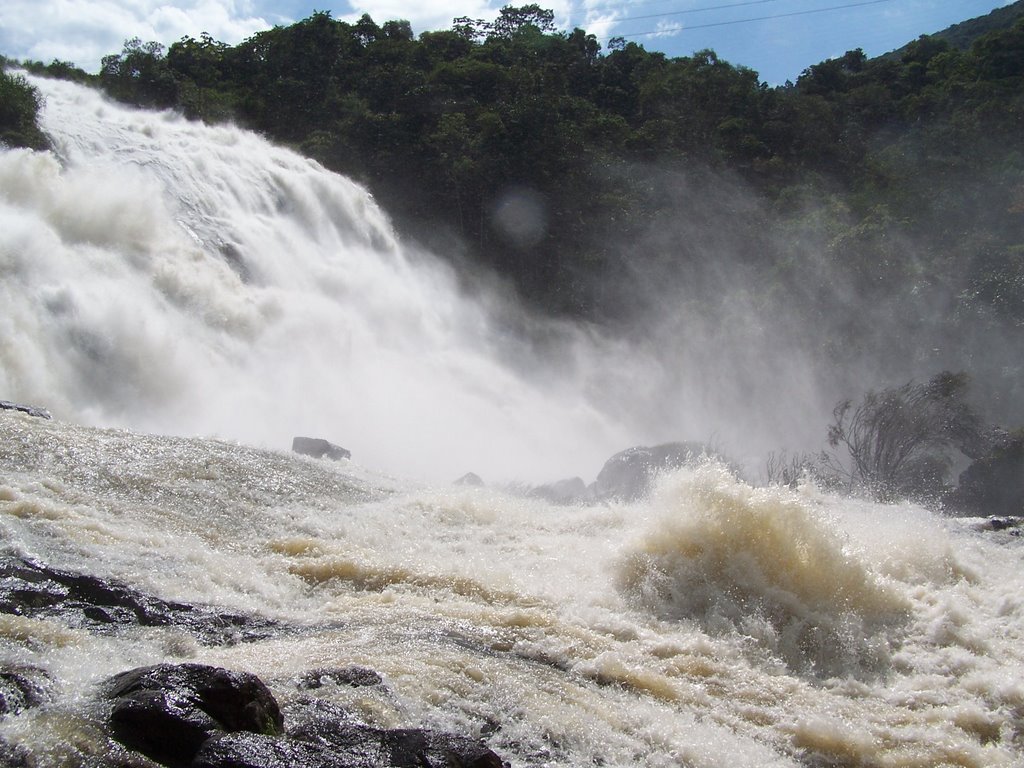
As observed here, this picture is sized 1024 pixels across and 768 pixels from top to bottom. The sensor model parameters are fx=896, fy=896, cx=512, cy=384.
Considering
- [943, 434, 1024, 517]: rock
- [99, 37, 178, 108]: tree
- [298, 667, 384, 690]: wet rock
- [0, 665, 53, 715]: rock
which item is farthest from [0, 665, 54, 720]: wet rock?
[99, 37, 178, 108]: tree

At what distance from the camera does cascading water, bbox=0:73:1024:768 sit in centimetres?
545

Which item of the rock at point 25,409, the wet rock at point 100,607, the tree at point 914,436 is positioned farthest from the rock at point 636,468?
the wet rock at point 100,607

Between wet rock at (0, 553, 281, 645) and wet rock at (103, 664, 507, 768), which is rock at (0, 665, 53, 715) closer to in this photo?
wet rock at (103, 664, 507, 768)

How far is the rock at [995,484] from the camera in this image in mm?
16672

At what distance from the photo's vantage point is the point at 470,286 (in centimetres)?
2944

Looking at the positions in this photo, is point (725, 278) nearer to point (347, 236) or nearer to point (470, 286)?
point (470, 286)

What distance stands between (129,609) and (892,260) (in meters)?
23.0

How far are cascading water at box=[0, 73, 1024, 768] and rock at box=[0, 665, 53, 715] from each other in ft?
0.22

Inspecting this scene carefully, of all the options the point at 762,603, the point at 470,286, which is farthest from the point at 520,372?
the point at 762,603

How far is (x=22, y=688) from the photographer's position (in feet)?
14.8

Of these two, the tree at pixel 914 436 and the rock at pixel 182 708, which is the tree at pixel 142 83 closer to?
the tree at pixel 914 436

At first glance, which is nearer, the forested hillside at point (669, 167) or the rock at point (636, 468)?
the rock at point (636, 468)

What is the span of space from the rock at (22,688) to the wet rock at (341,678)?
1.33 m

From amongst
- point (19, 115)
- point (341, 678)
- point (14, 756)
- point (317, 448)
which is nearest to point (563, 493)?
point (317, 448)
